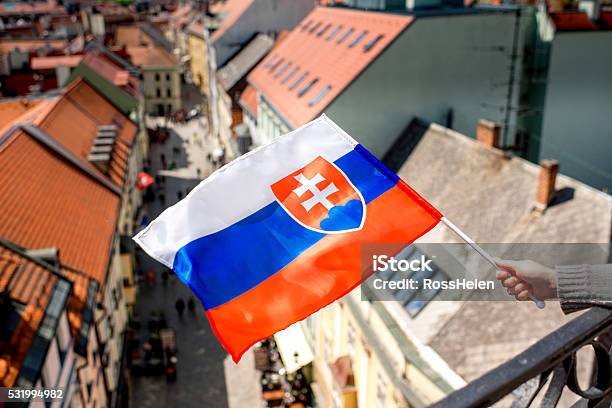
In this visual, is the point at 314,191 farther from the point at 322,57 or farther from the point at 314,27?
the point at 314,27

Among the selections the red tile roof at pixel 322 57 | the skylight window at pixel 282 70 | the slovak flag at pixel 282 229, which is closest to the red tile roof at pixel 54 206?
the red tile roof at pixel 322 57

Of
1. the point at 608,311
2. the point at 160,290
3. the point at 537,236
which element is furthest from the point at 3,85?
the point at 608,311

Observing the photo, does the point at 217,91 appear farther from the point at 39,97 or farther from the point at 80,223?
the point at 80,223

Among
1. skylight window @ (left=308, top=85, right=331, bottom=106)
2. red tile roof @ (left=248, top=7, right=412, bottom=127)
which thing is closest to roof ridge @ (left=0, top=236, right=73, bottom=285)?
red tile roof @ (left=248, top=7, right=412, bottom=127)

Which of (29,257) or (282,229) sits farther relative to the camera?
(29,257)

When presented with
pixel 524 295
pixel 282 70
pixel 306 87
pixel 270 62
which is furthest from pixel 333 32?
pixel 524 295

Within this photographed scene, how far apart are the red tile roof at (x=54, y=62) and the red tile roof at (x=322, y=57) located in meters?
14.7

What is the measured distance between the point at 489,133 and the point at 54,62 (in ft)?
116

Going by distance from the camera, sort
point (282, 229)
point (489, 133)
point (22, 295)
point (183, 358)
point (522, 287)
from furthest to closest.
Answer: point (183, 358)
point (489, 133)
point (22, 295)
point (282, 229)
point (522, 287)

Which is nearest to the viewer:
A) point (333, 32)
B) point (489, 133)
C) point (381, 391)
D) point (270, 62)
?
point (381, 391)

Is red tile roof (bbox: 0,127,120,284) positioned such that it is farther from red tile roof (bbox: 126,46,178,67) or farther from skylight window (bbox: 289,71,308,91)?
red tile roof (bbox: 126,46,178,67)

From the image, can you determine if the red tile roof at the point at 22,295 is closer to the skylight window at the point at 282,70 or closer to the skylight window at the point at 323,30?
the skylight window at the point at 282,70

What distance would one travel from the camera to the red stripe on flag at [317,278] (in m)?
5.75

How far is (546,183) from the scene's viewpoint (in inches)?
575
